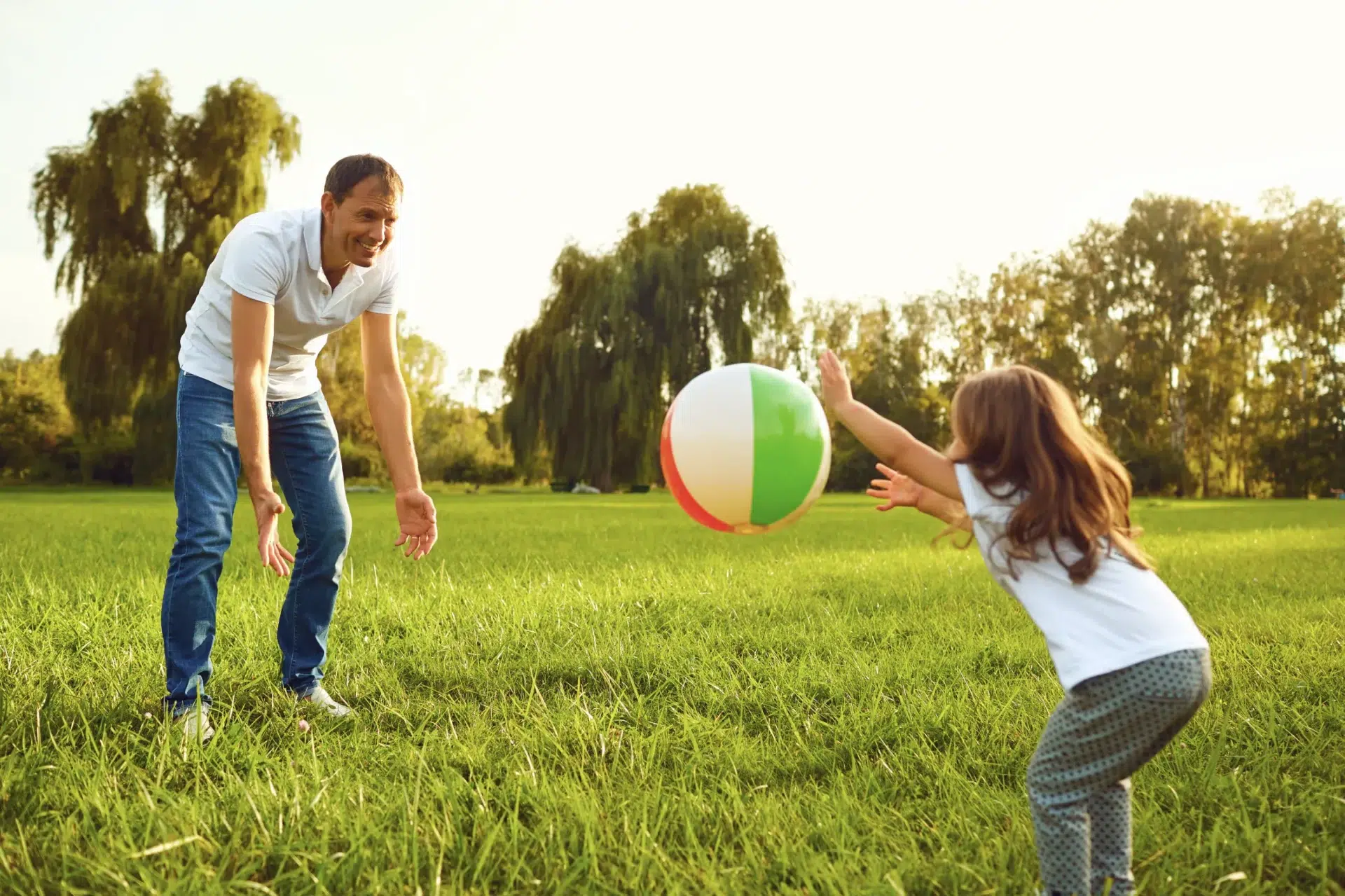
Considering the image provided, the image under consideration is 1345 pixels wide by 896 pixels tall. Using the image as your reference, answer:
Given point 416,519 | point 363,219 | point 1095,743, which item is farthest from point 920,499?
point 363,219

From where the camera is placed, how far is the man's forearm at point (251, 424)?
2826 mm

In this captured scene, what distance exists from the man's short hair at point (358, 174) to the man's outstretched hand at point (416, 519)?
0.96 metres

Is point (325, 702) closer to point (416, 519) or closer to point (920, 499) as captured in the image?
point (416, 519)

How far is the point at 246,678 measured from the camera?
343 cm

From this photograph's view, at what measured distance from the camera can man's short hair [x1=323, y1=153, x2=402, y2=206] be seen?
2.99m

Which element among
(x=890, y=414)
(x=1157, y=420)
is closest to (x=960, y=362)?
(x=890, y=414)

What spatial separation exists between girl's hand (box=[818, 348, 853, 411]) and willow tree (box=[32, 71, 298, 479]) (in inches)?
859

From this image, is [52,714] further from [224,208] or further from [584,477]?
[584,477]

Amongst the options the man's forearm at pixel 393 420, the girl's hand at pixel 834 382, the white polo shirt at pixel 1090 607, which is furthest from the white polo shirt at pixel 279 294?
the white polo shirt at pixel 1090 607

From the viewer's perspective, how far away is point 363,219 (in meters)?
3.00

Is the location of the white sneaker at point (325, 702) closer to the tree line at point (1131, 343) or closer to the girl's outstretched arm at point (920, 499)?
the girl's outstretched arm at point (920, 499)

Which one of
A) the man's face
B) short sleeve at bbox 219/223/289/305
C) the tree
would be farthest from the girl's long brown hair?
the tree

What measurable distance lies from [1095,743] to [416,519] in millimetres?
2202

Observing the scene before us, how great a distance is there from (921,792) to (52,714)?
7.93 feet
